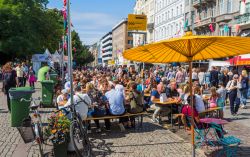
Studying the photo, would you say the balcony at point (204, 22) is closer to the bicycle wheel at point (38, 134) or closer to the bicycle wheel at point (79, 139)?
the bicycle wheel at point (79, 139)

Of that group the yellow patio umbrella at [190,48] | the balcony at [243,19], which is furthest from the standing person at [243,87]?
the balcony at [243,19]

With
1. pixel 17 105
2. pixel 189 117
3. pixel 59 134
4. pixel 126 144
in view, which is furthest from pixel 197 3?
pixel 59 134

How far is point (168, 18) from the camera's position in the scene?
69812mm

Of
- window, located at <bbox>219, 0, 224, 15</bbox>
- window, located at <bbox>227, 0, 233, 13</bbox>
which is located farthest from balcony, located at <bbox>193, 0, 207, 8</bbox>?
window, located at <bbox>227, 0, 233, 13</bbox>

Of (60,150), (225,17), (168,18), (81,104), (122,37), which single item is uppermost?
(122,37)

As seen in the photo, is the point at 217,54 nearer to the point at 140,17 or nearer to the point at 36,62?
the point at 140,17

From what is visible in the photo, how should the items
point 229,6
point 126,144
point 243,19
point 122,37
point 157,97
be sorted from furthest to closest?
point 122,37 → point 229,6 → point 243,19 → point 157,97 → point 126,144

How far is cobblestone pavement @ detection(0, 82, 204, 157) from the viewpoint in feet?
Result: 25.0

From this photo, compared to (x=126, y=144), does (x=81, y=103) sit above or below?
above

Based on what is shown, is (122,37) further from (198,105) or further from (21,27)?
(198,105)

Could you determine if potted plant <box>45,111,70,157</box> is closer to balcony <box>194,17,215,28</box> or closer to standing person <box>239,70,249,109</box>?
standing person <box>239,70,249,109</box>

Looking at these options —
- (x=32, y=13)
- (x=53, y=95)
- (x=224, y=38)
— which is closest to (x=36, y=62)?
(x=32, y=13)

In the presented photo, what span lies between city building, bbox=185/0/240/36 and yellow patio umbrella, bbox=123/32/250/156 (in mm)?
34108

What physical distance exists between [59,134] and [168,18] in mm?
64925
